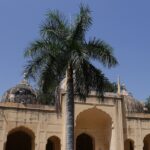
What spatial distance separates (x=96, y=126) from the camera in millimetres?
23859

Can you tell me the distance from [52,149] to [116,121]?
4959 millimetres

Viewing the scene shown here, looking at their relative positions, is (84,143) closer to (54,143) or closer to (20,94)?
(54,143)

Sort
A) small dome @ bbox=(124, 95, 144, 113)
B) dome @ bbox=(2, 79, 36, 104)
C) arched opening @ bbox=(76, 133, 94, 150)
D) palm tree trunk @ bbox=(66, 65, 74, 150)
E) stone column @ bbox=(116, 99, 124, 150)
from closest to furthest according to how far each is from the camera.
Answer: palm tree trunk @ bbox=(66, 65, 74, 150) < stone column @ bbox=(116, 99, 124, 150) < arched opening @ bbox=(76, 133, 94, 150) < dome @ bbox=(2, 79, 36, 104) < small dome @ bbox=(124, 95, 144, 113)

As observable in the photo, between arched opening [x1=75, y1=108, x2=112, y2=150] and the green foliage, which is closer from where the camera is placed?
the green foliage

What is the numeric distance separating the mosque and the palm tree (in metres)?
7.99

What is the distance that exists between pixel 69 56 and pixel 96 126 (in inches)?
481

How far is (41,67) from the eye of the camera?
42.8 ft

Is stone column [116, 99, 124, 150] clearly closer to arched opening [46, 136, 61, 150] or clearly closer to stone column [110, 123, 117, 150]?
stone column [110, 123, 117, 150]

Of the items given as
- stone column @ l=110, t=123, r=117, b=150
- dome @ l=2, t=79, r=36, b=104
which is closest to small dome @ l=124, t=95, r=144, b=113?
stone column @ l=110, t=123, r=117, b=150

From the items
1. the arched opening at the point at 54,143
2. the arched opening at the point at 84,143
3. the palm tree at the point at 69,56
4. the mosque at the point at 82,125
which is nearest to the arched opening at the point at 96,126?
the mosque at the point at 82,125

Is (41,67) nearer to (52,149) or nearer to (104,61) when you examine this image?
(104,61)

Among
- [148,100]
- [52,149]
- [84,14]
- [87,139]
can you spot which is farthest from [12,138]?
[148,100]

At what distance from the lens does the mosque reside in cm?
2067

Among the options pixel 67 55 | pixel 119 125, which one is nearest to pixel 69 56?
pixel 67 55
